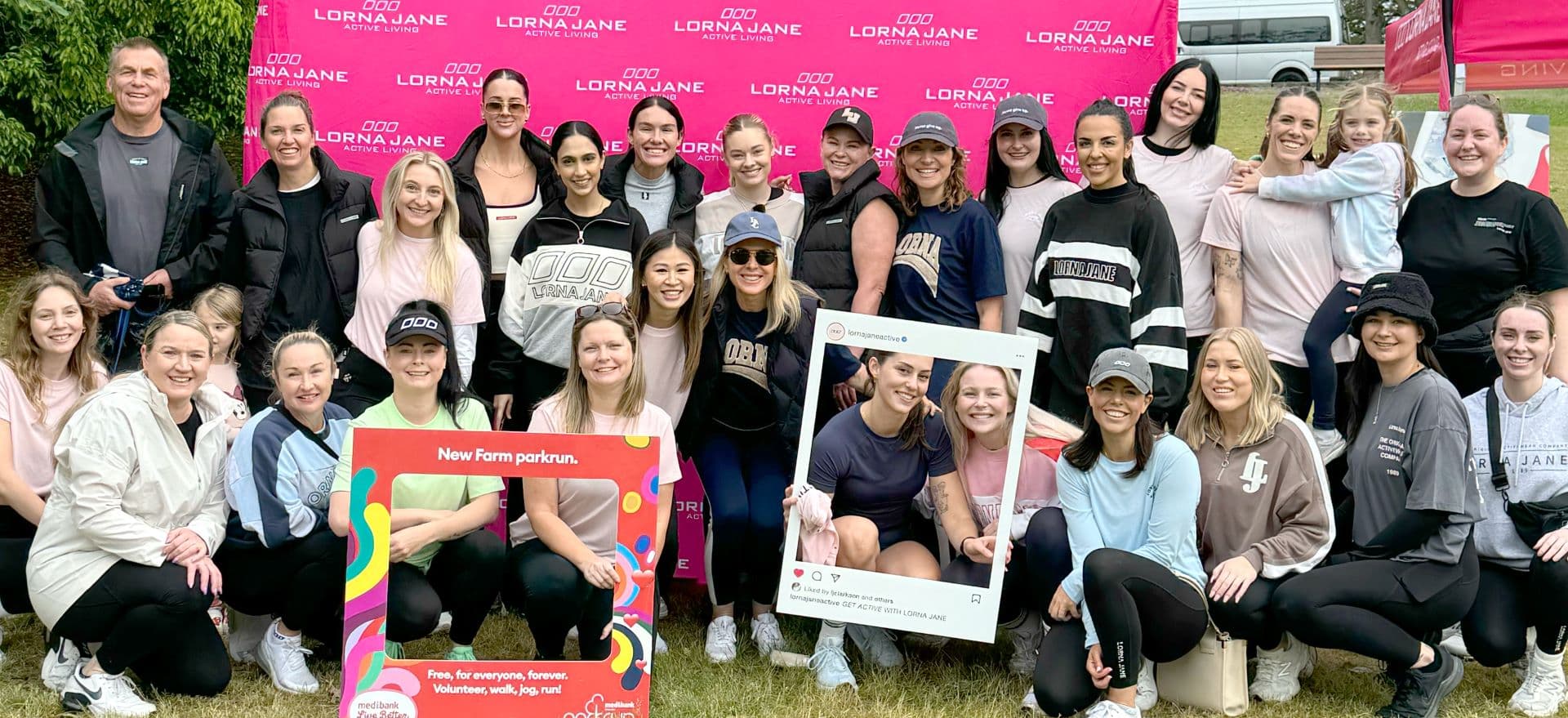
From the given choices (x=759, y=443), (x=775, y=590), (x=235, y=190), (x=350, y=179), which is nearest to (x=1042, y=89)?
(x=759, y=443)

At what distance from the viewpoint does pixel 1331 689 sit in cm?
501

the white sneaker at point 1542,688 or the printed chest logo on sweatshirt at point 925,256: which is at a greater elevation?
the printed chest logo on sweatshirt at point 925,256

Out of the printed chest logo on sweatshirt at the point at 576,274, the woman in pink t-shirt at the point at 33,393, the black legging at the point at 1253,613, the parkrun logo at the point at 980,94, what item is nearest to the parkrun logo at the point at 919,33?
the parkrun logo at the point at 980,94

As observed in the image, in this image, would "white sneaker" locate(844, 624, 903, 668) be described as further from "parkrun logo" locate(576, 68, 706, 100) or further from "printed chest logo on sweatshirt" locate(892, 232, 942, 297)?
"parkrun logo" locate(576, 68, 706, 100)

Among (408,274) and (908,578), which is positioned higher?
(408,274)

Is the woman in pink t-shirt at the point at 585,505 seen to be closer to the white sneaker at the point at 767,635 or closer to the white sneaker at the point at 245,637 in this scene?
the white sneaker at the point at 767,635

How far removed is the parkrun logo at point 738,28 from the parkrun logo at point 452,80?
111cm

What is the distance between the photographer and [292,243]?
5809 mm

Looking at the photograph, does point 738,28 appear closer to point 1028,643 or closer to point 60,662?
point 1028,643

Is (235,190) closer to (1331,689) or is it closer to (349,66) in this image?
(349,66)

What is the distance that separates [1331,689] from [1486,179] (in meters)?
2.23

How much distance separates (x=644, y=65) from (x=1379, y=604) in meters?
4.40

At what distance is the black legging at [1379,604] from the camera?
4.65 m

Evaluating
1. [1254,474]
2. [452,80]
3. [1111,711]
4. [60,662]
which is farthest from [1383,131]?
[60,662]
